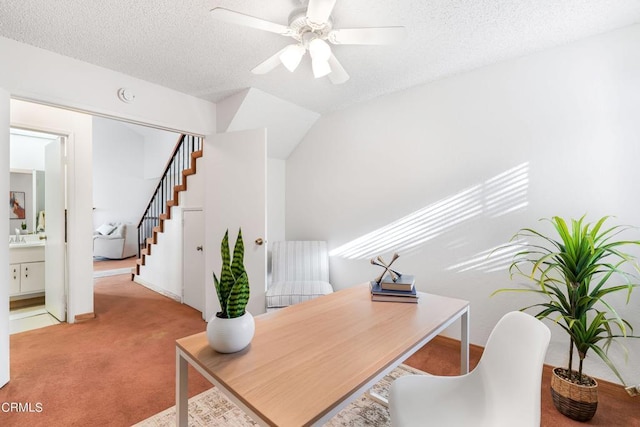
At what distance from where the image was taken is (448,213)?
2449 mm

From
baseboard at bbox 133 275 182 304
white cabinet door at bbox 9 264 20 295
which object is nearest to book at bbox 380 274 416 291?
baseboard at bbox 133 275 182 304

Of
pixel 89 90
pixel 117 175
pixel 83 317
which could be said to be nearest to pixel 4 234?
pixel 89 90

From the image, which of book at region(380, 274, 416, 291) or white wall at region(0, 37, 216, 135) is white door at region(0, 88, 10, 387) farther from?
book at region(380, 274, 416, 291)

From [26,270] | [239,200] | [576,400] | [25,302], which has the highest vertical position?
[239,200]

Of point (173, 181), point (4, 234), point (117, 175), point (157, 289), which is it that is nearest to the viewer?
point (4, 234)

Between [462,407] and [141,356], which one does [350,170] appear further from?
[141,356]

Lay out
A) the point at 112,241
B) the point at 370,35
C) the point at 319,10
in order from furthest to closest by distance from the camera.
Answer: the point at 112,241
the point at 370,35
the point at 319,10

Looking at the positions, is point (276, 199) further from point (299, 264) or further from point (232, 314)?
point (232, 314)

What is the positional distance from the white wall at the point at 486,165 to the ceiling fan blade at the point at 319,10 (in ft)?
5.09

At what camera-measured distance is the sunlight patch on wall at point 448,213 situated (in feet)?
7.06

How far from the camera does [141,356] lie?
233 cm

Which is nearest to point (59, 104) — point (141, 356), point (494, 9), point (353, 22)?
point (141, 356)

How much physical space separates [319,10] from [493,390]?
5.88ft

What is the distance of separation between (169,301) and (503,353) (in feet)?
12.6
